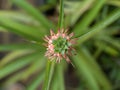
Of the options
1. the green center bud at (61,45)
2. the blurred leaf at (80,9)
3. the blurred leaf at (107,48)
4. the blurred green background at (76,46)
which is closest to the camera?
the green center bud at (61,45)

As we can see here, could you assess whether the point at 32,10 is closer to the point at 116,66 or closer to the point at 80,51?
the point at 80,51

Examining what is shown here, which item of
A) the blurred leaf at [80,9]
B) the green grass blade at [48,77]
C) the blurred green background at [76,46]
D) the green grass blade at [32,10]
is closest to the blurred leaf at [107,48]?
the blurred green background at [76,46]

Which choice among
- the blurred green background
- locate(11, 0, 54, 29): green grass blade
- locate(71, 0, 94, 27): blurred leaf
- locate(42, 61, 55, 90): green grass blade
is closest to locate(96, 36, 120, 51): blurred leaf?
the blurred green background

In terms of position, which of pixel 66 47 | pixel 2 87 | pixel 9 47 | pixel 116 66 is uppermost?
pixel 2 87

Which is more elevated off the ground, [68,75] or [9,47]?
[68,75]

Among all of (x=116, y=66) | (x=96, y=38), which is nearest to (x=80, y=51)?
(x=96, y=38)

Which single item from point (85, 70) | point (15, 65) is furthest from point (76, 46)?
point (15, 65)

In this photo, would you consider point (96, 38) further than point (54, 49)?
Yes

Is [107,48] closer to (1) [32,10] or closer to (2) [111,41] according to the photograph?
(2) [111,41]

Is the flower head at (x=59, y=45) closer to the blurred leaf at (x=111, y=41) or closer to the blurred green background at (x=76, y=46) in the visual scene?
the blurred green background at (x=76, y=46)
